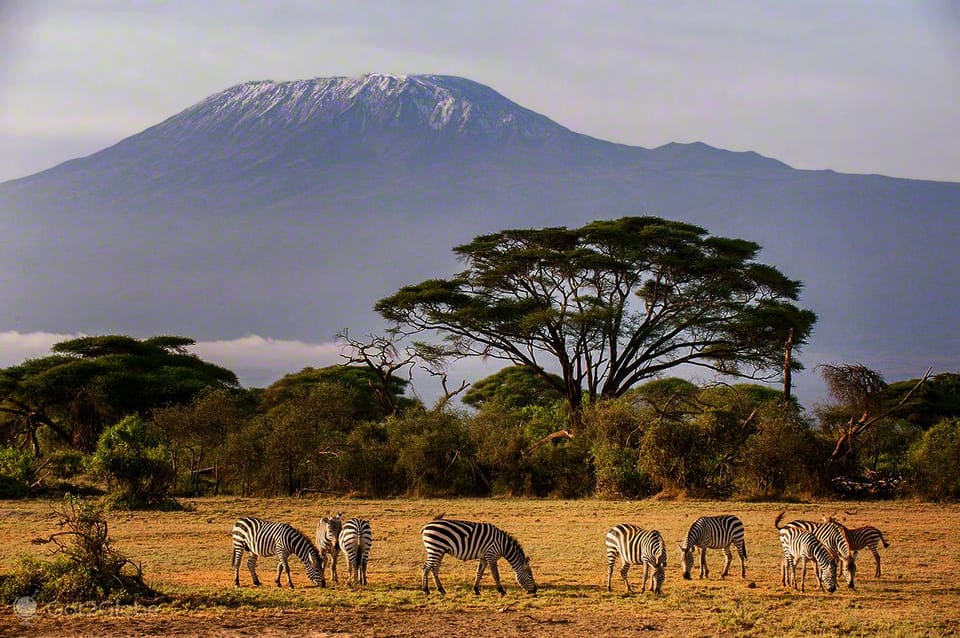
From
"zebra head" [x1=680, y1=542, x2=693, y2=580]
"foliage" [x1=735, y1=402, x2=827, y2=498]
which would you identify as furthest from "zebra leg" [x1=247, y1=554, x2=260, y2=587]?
"foliage" [x1=735, y1=402, x2=827, y2=498]

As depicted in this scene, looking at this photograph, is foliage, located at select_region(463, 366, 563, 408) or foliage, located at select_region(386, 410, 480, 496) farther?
foliage, located at select_region(463, 366, 563, 408)

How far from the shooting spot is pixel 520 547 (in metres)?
14.8

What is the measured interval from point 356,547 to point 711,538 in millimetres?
4794

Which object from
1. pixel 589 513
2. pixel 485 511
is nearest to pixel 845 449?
pixel 589 513

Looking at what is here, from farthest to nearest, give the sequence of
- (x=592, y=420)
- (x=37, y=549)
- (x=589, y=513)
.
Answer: (x=592, y=420)
(x=589, y=513)
(x=37, y=549)

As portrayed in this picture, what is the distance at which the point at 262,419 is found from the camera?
112 ft

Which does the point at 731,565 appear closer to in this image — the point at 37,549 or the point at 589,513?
the point at 589,513

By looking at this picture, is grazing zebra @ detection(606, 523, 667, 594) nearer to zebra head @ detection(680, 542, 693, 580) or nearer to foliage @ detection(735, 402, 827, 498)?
zebra head @ detection(680, 542, 693, 580)

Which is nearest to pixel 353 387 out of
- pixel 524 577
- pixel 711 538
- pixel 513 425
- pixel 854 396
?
pixel 513 425

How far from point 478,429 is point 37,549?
53.8ft

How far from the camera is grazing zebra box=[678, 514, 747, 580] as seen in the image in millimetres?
15570

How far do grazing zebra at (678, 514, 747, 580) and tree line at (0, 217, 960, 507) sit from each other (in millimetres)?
13942

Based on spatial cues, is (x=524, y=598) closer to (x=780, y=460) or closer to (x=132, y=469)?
(x=132, y=469)

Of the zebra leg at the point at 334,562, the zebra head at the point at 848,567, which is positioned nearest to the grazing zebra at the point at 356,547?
the zebra leg at the point at 334,562
